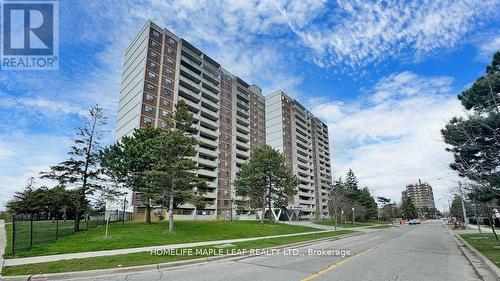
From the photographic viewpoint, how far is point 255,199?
44969mm

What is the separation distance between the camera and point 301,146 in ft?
353

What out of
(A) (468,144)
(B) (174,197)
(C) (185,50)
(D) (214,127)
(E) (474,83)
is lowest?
(B) (174,197)

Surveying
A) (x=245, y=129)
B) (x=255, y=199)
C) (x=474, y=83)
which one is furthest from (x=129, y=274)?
(x=245, y=129)

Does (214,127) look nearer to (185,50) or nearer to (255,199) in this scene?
(185,50)

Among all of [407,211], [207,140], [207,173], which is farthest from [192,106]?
[407,211]

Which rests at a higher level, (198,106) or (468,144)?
(198,106)

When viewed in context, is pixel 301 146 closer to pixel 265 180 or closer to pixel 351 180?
pixel 351 180

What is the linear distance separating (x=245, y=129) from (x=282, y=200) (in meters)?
41.0

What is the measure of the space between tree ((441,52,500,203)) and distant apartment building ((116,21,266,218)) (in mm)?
41553

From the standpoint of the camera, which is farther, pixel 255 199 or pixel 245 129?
pixel 245 129

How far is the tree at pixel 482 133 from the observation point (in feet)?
51.3

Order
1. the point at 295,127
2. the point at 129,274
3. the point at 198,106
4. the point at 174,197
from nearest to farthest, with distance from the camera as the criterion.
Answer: the point at 129,274 < the point at 174,197 < the point at 198,106 < the point at 295,127

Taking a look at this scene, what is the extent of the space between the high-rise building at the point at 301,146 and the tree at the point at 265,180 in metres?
46.1

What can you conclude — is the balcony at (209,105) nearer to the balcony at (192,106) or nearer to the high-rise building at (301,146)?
the balcony at (192,106)
